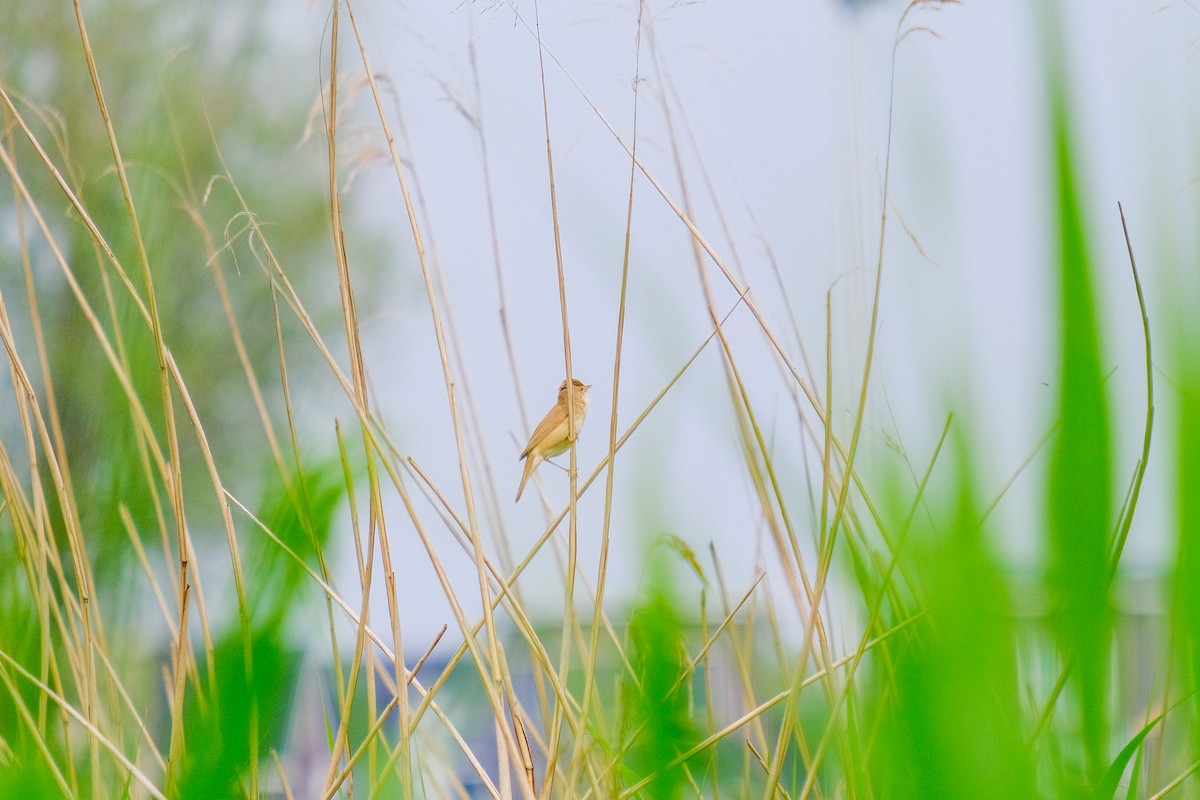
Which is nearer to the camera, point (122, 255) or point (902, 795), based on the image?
point (902, 795)

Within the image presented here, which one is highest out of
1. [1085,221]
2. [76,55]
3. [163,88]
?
[76,55]

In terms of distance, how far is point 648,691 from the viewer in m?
0.36

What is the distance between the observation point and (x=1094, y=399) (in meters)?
0.15

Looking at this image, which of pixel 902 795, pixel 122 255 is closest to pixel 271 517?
pixel 902 795

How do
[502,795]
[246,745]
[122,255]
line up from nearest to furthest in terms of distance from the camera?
[246,745] < [122,255] < [502,795]

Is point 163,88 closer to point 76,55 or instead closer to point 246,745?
point 246,745

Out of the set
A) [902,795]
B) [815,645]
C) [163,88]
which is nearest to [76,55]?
[163,88]

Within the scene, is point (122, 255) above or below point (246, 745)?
above

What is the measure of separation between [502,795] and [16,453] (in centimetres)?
423

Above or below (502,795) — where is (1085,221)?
above

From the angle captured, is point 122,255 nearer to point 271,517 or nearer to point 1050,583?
point 271,517

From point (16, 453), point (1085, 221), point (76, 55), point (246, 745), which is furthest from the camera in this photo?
Answer: point (76, 55)

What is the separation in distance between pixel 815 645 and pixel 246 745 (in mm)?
570

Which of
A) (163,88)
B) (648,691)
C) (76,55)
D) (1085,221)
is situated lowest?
(648,691)
